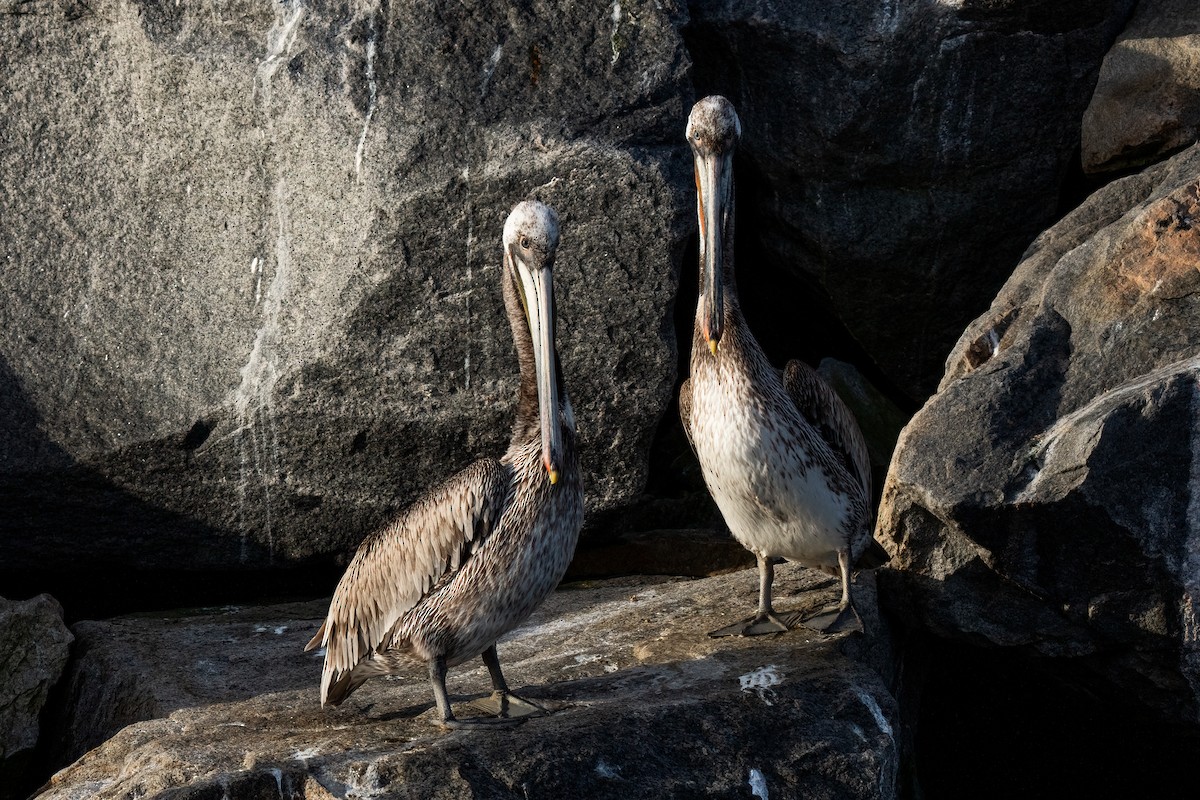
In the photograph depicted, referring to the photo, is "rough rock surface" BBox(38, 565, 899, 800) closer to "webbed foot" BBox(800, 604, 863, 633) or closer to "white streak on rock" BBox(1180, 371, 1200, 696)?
"webbed foot" BBox(800, 604, 863, 633)

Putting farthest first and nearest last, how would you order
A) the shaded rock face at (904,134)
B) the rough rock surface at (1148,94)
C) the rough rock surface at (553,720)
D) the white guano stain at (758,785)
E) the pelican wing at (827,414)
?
1. the shaded rock face at (904,134)
2. the rough rock surface at (1148,94)
3. the pelican wing at (827,414)
4. the white guano stain at (758,785)
5. the rough rock surface at (553,720)

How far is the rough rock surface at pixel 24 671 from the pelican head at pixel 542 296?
2397 millimetres

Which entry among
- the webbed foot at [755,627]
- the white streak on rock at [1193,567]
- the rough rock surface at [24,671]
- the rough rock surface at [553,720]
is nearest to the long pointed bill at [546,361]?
the rough rock surface at [553,720]

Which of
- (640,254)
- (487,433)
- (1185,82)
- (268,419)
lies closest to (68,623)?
(268,419)

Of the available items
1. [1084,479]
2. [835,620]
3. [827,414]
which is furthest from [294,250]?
[1084,479]

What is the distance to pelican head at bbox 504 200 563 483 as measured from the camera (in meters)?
4.84

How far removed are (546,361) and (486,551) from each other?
0.66 metres

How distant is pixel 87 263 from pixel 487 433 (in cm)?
193

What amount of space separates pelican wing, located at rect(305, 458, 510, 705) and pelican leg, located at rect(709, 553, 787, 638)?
1187 millimetres

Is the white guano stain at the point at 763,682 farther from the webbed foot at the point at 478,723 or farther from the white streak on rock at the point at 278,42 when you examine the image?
the white streak on rock at the point at 278,42

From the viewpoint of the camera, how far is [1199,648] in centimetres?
504

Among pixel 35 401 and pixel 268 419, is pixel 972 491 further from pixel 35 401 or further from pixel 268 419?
pixel 35 401

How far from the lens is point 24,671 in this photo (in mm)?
5801

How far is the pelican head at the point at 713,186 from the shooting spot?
5652 mm
